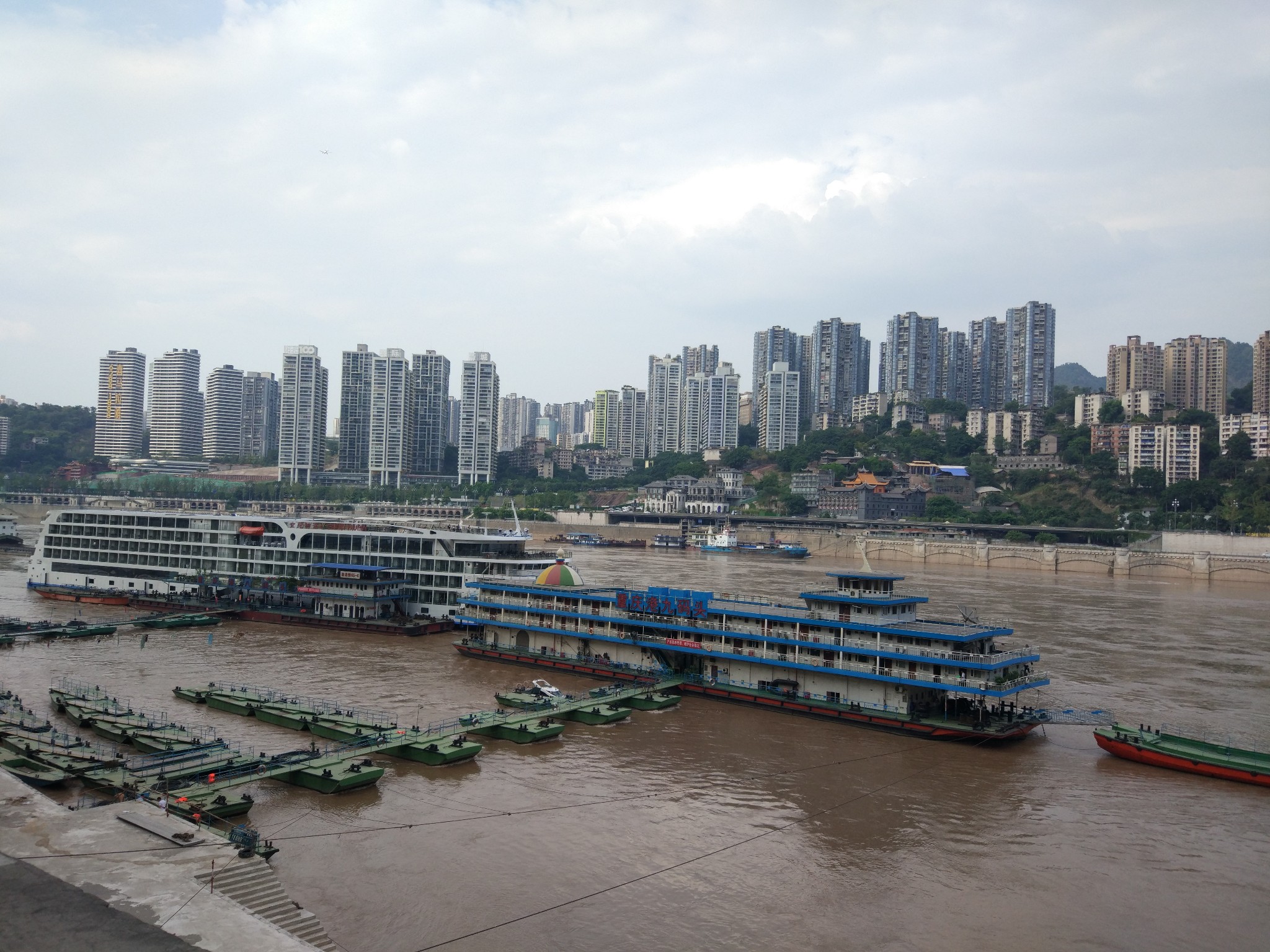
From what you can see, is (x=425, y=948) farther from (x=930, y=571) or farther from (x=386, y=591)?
(x=930, y=571)

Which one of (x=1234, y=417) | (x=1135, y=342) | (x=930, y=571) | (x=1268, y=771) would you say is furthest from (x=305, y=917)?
(x=1135, y=342)

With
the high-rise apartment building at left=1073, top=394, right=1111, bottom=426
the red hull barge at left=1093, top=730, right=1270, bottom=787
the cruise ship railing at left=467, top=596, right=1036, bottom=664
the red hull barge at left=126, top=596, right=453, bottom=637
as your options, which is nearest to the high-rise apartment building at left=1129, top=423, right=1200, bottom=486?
the high-rise apartment building at left=1073, top=394, right=1111, bottom=426

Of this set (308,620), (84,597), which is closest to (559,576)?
(308,620)

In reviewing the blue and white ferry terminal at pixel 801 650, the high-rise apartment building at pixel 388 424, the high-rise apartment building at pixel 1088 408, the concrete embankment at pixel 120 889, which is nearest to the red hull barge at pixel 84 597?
the blue and white ferry terminal at pixel 801 650

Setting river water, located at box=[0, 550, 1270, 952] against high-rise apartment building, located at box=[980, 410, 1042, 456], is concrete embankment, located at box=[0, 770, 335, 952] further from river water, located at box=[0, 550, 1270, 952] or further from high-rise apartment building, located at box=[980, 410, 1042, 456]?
high-rise apartment building, located at box=[980, 410, 1042, 456]

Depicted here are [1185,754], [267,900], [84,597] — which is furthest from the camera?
[84,597]

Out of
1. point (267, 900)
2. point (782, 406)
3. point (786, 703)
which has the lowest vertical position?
point (786, 703)

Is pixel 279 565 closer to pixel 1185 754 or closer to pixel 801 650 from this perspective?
pixel 801 650
